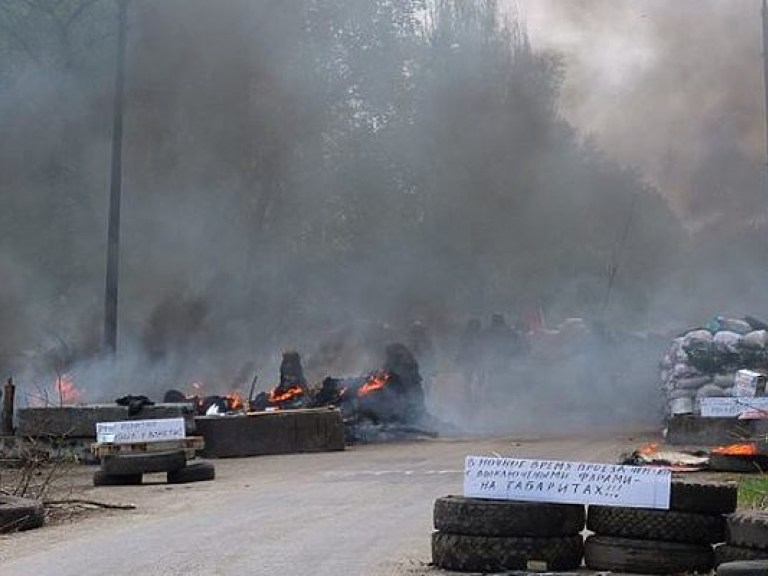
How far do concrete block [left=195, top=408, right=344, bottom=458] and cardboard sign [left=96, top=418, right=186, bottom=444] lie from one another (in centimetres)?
315

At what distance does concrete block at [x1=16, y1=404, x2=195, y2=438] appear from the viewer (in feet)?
63.7

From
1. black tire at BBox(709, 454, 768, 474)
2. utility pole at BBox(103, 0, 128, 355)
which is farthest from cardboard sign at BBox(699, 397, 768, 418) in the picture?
utility pole at BBox(103, 0, 128, 355)

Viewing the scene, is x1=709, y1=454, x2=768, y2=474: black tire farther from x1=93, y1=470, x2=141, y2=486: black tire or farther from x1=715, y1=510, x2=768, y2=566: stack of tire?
x1=93, y1=470, x2=141, y2=486: black tire

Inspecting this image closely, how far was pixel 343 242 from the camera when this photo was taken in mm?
39438

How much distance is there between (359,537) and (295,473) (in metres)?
6.60

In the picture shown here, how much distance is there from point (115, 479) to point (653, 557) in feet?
30.8

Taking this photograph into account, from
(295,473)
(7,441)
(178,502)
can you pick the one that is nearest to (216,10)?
(7,441)

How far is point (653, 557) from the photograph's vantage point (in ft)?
27.4

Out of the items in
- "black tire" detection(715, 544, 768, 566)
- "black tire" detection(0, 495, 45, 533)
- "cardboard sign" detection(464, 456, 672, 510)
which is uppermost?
"cardboard sign" detection(464, 456, 672, 510)

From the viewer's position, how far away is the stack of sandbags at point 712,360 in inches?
853

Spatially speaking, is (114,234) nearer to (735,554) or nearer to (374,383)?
(374,383)

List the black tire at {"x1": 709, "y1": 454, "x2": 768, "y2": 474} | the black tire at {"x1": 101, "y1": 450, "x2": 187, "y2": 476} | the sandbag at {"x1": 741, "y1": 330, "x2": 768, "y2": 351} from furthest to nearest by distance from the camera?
the sandbag at {"x1": 741, "y1": 330, "x2": 768, "y2": 351} < the black tire at {"x1": 101, "y1": 450, "x2": 187, "y2": 476} < the black tire at {"x1": 709, "y1": 454, "x2": 768, "y2": 474}

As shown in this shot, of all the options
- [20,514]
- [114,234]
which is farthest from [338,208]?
[20,514]

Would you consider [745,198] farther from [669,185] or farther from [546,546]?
[546,546]
